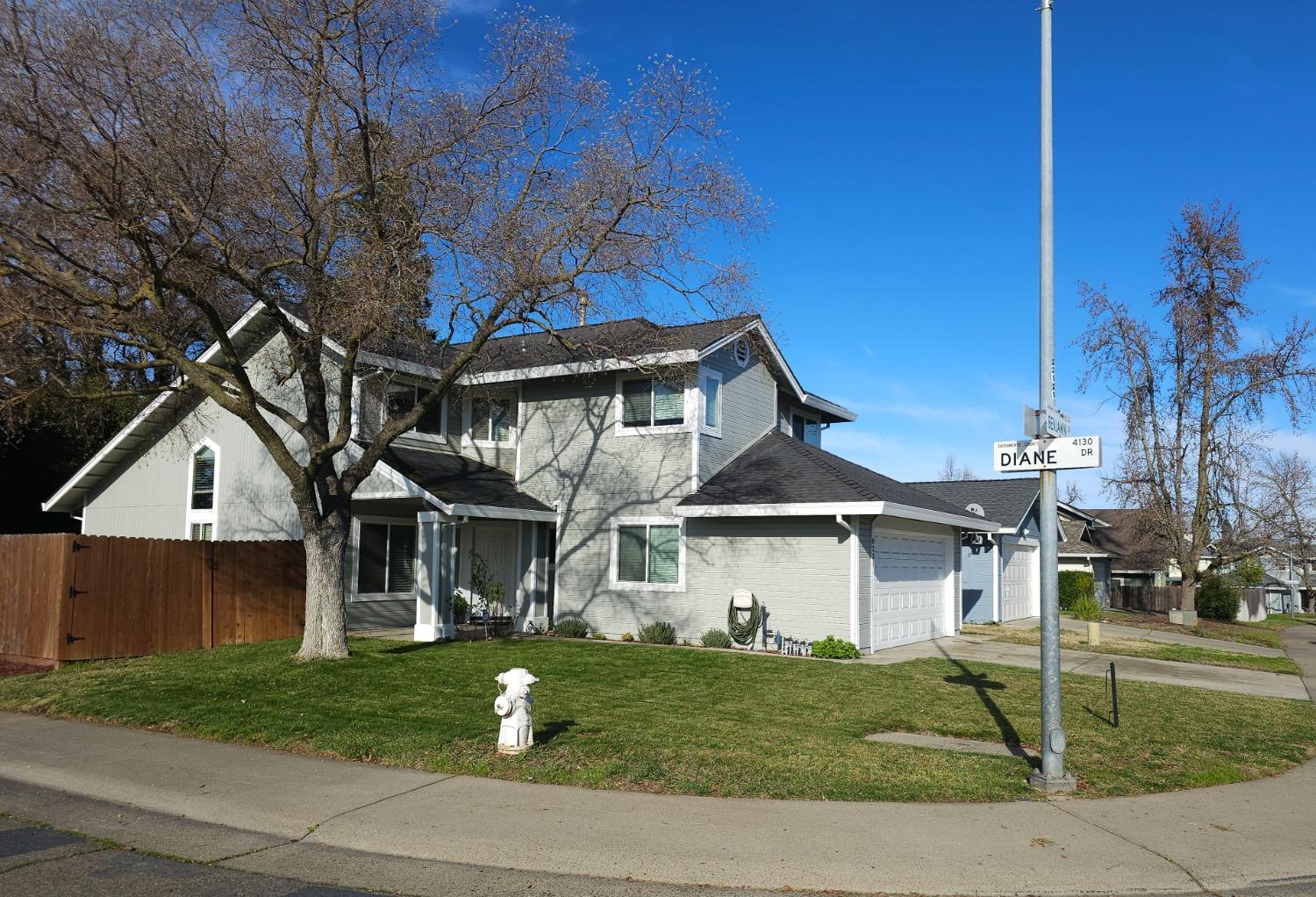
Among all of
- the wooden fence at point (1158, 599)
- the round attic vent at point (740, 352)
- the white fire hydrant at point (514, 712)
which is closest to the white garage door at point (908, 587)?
the round attic vent at point (740, 352)

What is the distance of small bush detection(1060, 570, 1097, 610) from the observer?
112 feet

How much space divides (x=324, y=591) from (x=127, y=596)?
374 centimetres

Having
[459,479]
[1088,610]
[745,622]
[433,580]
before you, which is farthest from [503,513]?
[1088,610]

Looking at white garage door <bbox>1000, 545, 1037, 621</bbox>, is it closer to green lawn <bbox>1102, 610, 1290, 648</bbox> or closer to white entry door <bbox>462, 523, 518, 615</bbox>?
green lawn <bbox>1102, 610, 1290, 648</bbox>

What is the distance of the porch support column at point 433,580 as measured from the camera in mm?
17141

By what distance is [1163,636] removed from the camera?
25469 mm

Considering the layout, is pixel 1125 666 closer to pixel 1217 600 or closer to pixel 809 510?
pixel 809 510

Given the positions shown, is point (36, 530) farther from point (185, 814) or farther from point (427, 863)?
point (427, 863)

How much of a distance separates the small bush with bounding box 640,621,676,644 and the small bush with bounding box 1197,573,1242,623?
27.5 m

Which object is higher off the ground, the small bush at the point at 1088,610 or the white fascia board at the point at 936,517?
the white fascia board at the point at 936,517

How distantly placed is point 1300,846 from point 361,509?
15905 millimetres

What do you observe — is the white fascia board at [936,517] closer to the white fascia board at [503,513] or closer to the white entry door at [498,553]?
the white fascia board at [503,513]

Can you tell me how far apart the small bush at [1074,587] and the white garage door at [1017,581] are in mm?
2422

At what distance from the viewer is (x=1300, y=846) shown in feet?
22.2
